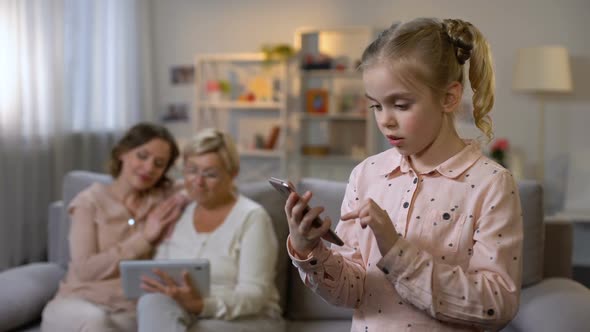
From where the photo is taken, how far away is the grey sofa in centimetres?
191

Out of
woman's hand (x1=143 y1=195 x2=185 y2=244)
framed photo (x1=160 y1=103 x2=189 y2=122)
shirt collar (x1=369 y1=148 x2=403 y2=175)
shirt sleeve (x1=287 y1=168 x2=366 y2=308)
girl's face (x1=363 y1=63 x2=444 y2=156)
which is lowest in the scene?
woman's hand (x1=143 y1=195 x2=185 y2=244)

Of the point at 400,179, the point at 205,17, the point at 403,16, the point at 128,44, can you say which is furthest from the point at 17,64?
the point at 400,179

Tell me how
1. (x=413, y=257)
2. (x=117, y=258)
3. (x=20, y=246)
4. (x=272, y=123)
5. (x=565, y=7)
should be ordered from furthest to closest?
1. (x=272, y=123)
2. (x=565, y=7)
3. (x=20, y=246)
4. (x=117, y=258)
5. (x=413, y=257)

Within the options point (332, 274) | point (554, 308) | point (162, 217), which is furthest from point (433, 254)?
point (162, 217)

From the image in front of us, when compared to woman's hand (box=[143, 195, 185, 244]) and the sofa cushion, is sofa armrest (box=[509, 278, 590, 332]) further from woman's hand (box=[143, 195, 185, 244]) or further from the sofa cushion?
woman's hand (box=[143, 195, 185, 244])

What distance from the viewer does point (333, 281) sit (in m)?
1.16

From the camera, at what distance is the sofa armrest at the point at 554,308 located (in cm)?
178

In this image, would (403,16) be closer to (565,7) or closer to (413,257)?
(565,7)

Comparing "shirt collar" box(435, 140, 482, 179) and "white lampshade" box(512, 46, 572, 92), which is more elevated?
"white lampshade" box(512, 46, 572, 92)

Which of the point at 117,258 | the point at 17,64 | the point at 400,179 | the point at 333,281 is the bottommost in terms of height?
the point at 117,258

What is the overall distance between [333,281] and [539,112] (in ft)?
14.9

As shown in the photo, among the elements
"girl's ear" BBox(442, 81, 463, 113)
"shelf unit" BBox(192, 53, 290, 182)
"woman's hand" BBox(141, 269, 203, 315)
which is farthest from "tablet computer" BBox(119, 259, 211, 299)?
"shelf unit" BBox(192, 53, 290, 182)

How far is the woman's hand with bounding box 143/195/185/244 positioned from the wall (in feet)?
11.6

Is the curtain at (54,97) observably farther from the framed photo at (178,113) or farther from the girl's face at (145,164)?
the girl's face at (145,164)
